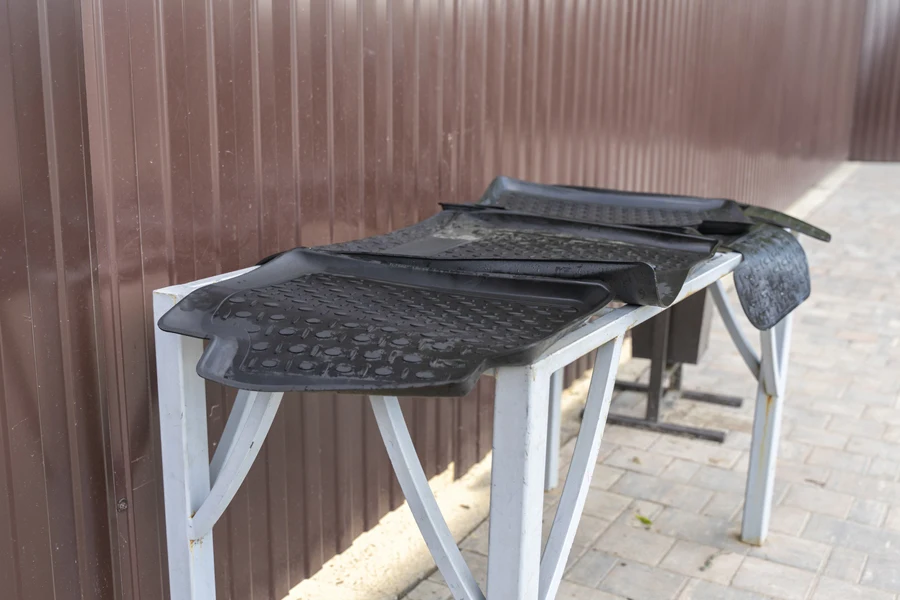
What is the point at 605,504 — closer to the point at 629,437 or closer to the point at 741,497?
the point at 741,497

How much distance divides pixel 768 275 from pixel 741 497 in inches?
56.4

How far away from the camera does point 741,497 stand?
3.69 meters

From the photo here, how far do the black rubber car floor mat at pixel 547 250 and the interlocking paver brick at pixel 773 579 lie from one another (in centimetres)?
129

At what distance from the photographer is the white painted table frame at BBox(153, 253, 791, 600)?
1.58 meters

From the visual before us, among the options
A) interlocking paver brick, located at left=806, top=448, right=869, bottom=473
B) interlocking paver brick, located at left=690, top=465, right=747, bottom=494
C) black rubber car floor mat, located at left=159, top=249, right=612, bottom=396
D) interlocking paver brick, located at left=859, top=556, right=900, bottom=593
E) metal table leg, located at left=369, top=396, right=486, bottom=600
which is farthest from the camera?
interlocking paver brick, located at left=806, top=448, right=869, bottom=473

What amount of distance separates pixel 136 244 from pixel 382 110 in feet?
3.83

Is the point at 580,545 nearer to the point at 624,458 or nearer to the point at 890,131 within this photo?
the point at 624,458

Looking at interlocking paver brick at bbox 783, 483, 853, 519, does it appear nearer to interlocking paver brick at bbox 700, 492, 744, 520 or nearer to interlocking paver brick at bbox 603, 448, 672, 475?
interlocking paver brick at bbox 700, 492, 744, 520

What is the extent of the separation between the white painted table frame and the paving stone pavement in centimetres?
114

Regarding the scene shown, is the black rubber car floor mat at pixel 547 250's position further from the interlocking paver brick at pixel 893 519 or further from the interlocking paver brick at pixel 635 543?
the interlocking paver brick at pixel 893 519

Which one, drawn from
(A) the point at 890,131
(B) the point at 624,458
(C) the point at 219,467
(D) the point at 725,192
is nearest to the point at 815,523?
(B) the point at 624,458

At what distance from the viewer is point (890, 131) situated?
Result: 14148mm

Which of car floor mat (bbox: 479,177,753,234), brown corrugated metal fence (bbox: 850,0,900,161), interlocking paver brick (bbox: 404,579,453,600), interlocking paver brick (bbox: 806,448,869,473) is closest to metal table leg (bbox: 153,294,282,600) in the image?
interlocking paver brick (bbox: 404,579,453,600)

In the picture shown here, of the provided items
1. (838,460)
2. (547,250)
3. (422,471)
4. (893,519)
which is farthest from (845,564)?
(422,471)
